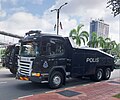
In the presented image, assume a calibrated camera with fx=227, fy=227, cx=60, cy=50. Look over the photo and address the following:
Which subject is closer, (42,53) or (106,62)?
(42,53)

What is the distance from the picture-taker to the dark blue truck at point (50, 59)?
10.5m

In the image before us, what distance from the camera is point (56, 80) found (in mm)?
11172

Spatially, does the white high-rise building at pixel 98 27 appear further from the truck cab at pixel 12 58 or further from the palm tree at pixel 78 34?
the truck cab at pixel 12 58

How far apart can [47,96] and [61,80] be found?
252 centimetres

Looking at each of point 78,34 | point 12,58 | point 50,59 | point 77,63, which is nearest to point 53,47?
point 50,59

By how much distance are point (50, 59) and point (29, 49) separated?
1.15 m

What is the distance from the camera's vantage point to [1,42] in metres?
40.1

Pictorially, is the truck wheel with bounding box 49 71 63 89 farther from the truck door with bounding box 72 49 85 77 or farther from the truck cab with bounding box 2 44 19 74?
the truck cab with bounding box 2 44 19 74

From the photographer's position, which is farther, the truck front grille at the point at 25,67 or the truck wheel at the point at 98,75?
the truck wheel at the point at 98,75

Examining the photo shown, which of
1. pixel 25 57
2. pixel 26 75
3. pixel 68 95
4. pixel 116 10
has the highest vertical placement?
pixel 116 10

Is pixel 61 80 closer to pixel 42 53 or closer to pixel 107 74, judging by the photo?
pixel 42 53

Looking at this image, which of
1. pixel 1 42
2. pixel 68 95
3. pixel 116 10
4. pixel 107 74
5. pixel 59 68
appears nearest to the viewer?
pixel 116 10

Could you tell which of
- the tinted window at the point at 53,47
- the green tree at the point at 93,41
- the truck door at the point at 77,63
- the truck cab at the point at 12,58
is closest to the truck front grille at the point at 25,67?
the tinted window at the point at 53,47

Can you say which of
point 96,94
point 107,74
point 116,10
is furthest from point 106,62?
point 116,10
